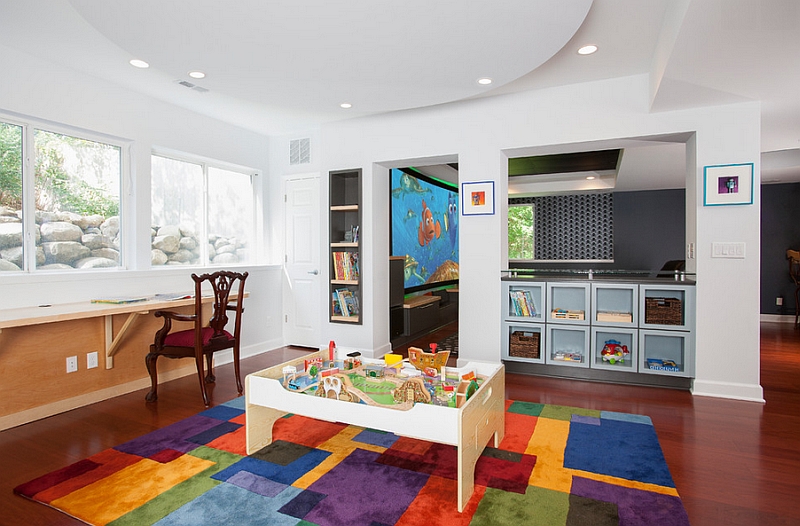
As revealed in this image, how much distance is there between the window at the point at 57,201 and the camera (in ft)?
11.1

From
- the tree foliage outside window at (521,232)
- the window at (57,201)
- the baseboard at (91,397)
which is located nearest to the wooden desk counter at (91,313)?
the baseboard at (91,397)

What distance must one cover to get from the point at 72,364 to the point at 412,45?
3.45m

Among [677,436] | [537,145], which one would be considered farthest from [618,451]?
[537,145]

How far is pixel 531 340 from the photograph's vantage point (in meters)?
4.39

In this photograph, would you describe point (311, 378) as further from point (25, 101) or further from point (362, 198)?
point (25, 101)

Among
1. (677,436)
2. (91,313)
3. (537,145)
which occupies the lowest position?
(677,436)

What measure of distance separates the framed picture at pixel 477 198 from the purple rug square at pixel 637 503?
2.67 m

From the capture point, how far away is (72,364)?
3.49 meters

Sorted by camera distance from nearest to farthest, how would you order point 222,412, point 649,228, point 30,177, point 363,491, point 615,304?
point 363,491
point 222,412
point 30,177
point 615,304
point 649,228

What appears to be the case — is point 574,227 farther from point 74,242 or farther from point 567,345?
point 74,242

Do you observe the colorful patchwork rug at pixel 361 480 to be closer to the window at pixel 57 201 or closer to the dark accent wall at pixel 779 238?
the window at pixel 57 201

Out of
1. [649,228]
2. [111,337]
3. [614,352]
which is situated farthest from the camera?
Result: [649,228]

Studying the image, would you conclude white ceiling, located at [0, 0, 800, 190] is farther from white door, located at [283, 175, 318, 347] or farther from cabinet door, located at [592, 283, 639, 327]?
white door, located at [283, 175, 318, 347]

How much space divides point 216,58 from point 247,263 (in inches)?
116
